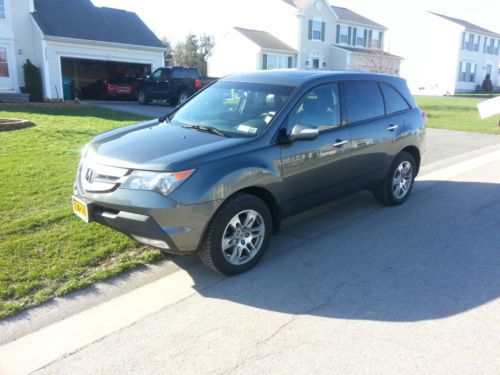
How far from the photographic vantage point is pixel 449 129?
1515cm

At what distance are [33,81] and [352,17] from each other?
30.4 meters

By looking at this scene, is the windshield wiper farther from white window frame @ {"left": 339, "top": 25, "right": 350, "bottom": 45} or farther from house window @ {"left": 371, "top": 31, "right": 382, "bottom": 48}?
house window @ {"left": 371, "top": 31, "right": 382, "bottom": 48}

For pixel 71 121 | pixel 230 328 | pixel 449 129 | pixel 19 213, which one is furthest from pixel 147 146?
pixel 449 129

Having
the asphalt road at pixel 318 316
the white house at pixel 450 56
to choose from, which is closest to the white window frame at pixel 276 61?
the white house at pixel 450 56

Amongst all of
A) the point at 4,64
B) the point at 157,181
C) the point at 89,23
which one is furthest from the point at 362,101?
the point at 89,23

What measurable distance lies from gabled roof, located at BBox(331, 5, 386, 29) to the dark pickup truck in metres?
24.1

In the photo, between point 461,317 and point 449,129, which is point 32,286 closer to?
point 461,317

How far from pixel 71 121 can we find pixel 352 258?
1084 centimetres

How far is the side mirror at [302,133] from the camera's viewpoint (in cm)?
432

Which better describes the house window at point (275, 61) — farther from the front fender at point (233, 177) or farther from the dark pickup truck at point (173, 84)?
the front fender at point (233, 177)

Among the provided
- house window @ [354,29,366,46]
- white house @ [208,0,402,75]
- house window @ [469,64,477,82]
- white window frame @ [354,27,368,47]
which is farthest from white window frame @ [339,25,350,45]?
house window @ [469,64,477,82]

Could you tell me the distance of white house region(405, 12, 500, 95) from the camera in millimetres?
48572

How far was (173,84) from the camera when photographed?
19.1m

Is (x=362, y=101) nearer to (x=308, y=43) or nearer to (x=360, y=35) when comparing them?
(x=308, y=43)
